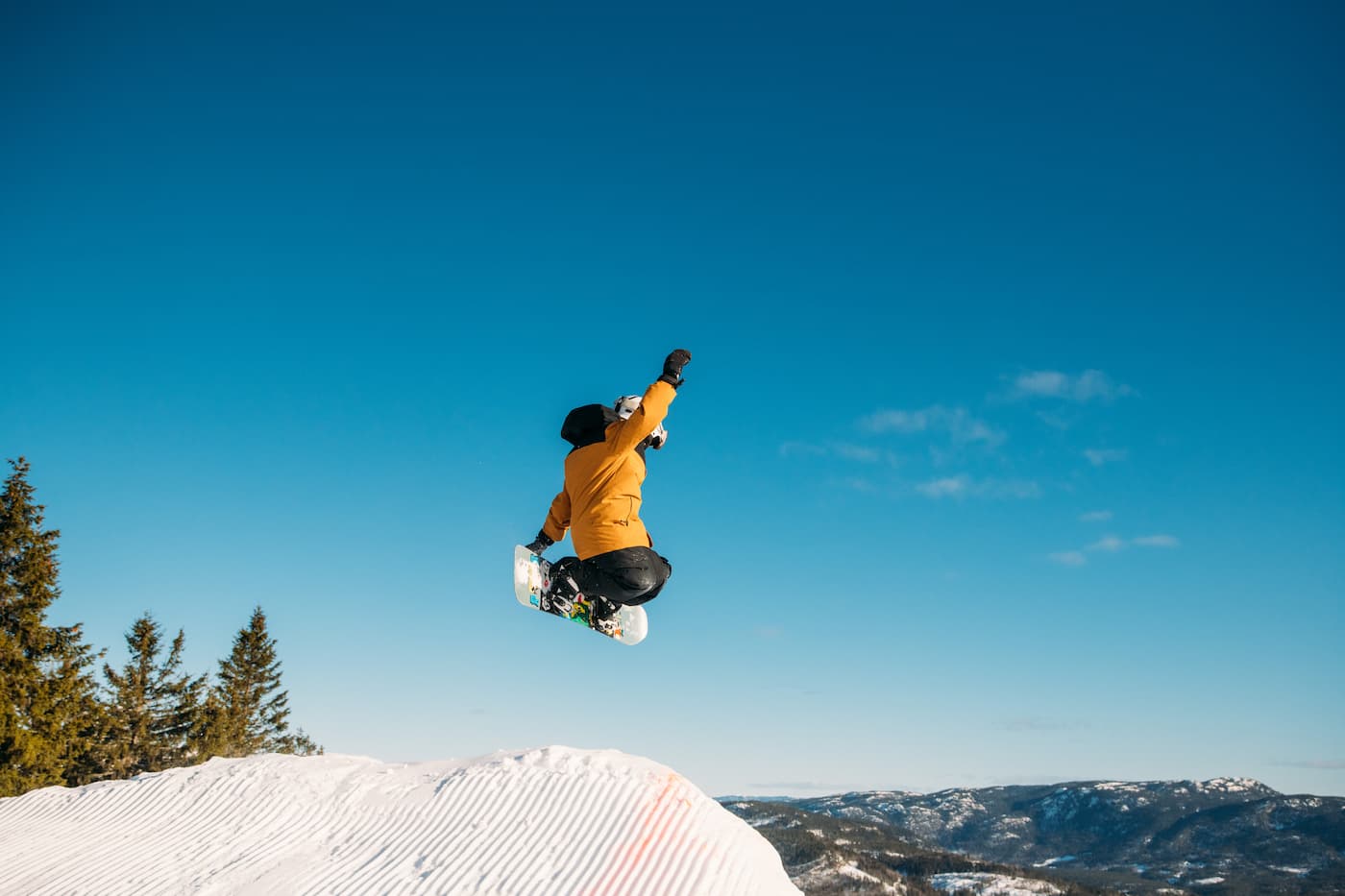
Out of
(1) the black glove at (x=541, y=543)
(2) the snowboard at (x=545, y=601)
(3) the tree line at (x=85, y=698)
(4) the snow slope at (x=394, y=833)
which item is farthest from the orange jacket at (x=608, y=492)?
(3) the tree line at (x=85, y=698)

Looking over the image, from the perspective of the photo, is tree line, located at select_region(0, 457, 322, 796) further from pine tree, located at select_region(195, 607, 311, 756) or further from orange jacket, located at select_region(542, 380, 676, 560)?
orange jacket, located at select_region(542, 380, 676, 560)

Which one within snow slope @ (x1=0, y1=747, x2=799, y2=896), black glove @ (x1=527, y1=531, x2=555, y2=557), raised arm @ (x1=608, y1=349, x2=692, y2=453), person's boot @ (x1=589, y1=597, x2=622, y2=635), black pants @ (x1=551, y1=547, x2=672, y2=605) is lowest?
snow slope @ (x1=0, y1=747, x2=799, y2=896)

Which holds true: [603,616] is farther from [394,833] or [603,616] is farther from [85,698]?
[85,698]

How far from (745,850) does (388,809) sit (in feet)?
17.0

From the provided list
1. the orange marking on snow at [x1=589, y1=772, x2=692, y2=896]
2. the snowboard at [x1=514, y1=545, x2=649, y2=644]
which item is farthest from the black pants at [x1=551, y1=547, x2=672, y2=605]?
the orange marking on snow at [x1=589, y1=772, x2=692, y2=896]

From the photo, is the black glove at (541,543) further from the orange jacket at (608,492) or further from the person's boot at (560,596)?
the orange jacket at (608,492)

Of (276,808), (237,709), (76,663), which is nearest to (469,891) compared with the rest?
(276,808)

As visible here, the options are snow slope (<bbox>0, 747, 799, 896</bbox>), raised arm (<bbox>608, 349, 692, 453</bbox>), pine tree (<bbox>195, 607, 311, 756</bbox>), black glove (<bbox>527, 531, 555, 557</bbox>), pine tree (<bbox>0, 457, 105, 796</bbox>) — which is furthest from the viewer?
pine tree (<bbox>195, 607, 311, 756</bbox>)

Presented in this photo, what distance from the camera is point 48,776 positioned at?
27750 mm

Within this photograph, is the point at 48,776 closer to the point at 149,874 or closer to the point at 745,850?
the point at 149,874

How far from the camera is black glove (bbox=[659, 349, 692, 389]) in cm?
732

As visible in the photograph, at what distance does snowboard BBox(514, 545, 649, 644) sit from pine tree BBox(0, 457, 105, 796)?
2458 centimetres

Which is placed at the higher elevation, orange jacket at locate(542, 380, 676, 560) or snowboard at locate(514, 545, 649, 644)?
orange jacket at locate(542, 380, 676, 560)

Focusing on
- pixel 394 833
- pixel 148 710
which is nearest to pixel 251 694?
pixel 148 710
